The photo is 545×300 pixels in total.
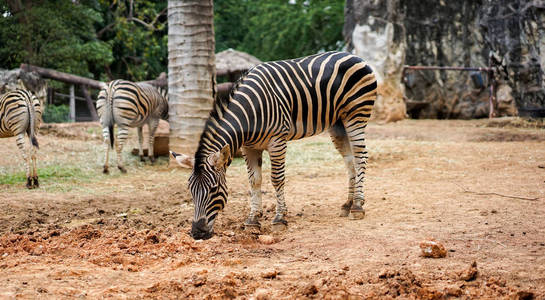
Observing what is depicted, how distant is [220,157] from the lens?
418 cm

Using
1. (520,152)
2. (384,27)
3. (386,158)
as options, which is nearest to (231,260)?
(386,158)

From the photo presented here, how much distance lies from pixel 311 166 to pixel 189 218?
13.0ft

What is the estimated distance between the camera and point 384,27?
15.1 metres

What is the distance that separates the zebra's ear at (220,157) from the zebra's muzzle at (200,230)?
505 mm

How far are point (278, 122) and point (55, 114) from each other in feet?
52.0

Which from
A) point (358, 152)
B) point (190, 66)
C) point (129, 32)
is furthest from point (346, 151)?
point (129, 32)

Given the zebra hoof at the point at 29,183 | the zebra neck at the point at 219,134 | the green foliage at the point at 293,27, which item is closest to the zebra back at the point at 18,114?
the zebra hoof at the point at 29,183

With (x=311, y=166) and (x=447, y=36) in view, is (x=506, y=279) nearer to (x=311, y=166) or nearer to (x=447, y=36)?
(x=311, y=166)

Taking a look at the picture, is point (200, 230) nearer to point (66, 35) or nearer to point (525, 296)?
point (525, 296)

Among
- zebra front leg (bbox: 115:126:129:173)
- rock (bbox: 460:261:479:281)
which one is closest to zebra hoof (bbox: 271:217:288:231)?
rock (bbox: 460:261:479:281)

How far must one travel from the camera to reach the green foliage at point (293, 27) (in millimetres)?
23969

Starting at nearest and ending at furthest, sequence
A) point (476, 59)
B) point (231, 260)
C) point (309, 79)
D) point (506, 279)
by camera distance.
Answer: point (506, 279) → point (231, 260) → point (309, 79) → point (476, 59)

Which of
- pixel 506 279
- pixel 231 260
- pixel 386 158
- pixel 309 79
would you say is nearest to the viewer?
pixel 506 279

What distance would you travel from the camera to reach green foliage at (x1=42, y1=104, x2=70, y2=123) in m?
17.7
